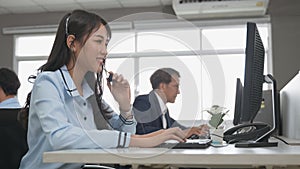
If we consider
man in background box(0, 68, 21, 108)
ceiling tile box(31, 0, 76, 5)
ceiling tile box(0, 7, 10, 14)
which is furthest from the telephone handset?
ceiling tile box(0, 7, 10, 14)

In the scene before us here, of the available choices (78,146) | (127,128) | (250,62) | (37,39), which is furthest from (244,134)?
(37,39)

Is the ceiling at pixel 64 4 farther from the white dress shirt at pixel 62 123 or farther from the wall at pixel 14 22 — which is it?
the white dress shirt at pixel 62 123

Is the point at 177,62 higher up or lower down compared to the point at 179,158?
higher up

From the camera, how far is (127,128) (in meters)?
1.17

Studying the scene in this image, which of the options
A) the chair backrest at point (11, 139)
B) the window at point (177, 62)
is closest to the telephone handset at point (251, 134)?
the window at point (177, 62)

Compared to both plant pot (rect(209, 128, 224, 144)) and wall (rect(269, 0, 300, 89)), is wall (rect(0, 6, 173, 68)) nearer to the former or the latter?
wall (rect(269, 0, 300, 89))

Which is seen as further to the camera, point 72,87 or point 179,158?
point 72,87

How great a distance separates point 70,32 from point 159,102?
1.47ft

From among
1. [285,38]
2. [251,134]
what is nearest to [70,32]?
[251,134]

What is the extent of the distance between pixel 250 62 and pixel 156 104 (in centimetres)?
47

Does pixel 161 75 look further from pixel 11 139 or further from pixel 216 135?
pixel 11 139

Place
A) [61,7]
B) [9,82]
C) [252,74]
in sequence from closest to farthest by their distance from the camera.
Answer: [252,74] → [9,82] → [61,7]

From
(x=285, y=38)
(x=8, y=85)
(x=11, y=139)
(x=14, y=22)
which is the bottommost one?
(x=11, y=139)

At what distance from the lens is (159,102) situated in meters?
1.09
